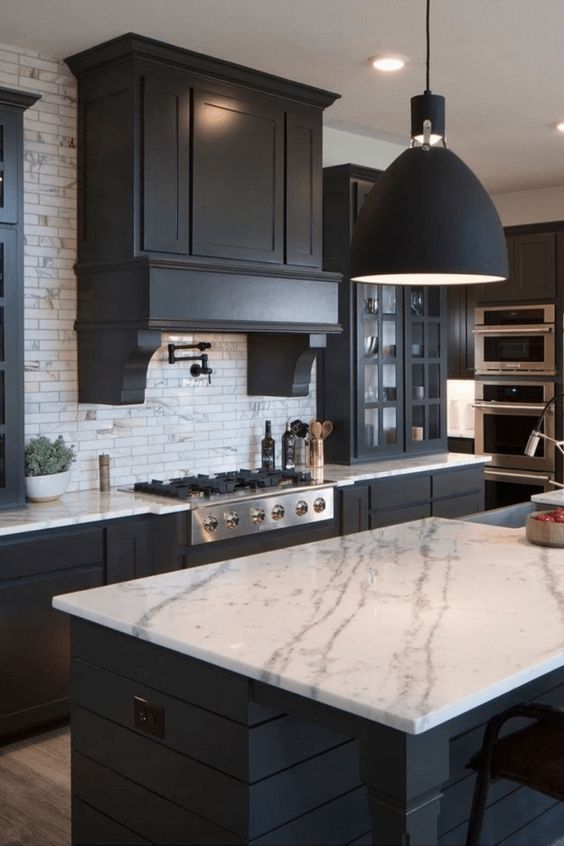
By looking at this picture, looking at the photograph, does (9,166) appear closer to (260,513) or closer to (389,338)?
(260,513)

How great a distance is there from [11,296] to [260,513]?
1609mm

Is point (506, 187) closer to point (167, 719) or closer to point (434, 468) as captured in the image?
point (434, 468)

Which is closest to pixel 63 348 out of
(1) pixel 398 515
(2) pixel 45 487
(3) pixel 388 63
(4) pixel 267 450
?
(2) pixel 45 487

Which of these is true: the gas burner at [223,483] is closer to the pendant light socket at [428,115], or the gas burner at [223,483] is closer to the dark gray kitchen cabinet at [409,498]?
the dark gray kitchen cabinet at [409,498]

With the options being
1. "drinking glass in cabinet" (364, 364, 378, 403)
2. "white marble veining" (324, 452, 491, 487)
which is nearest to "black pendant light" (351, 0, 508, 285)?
"white marble veining" (324, 452, 491, 487)

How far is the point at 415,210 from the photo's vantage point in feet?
8.18

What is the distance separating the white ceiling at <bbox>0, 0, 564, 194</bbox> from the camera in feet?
12.9

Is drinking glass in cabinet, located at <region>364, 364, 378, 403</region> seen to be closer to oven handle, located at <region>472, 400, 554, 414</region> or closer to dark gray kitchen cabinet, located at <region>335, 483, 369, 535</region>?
dark gray kitchen cabinet, located at <region>335, 483, 369, 535</region>

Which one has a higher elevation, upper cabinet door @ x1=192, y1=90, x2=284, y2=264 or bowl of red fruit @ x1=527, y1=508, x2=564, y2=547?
upper cabinet door @ x1=192, y1=90, x2=284, y2=264

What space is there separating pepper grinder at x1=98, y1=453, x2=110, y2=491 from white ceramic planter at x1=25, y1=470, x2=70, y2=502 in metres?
0.36

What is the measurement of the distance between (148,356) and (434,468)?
87.4 inches

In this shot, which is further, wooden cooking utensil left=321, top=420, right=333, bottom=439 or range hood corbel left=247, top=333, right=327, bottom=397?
wooden cooking utensil left=321, top=420, right=333, bottom=439

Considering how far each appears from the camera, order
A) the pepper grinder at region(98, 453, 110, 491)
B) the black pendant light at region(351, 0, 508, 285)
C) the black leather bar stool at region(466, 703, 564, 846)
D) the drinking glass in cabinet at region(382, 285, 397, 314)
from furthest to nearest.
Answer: the drinking glass in cabinet at region(382, 285, 397, 314)
the pepper grinder at region(98, 453, 110, 491)
the black pendant light at region(351, 0, 508, 285)
the black leather bar stool at region(466, 703, 564, 846)

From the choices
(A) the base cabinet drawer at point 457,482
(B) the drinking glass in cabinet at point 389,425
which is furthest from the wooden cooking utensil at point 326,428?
(A) the base cabinet drawer at point 457,482
